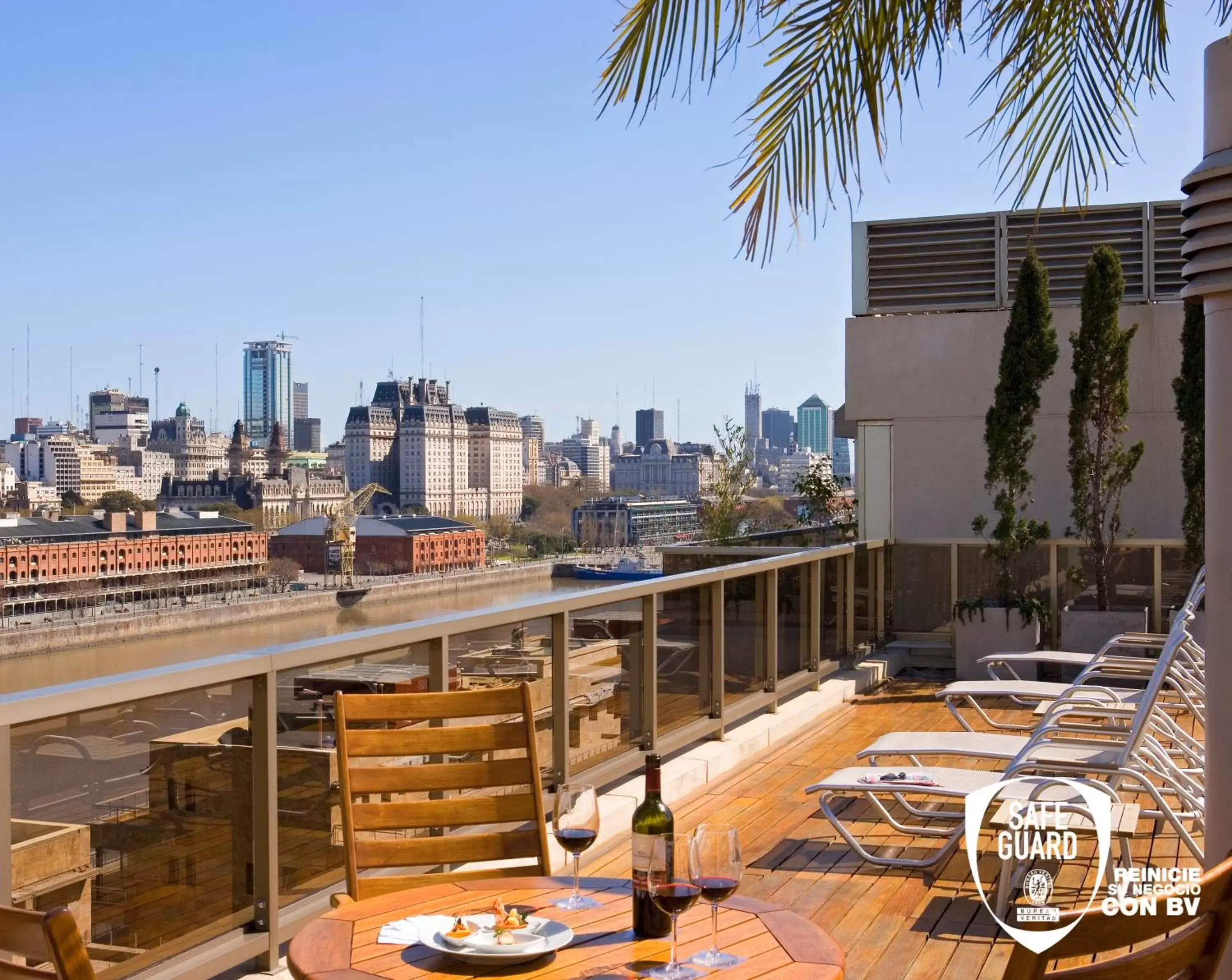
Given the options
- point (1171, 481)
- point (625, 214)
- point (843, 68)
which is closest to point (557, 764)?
point (843, 68)

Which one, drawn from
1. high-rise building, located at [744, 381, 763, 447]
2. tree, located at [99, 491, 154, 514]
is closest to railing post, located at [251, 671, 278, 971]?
tree, located at [99, 491, 154, 514]

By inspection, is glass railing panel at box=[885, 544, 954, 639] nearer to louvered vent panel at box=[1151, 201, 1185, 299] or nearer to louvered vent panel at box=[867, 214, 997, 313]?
louvered vent panel at box=[867, 214, 997, 313]

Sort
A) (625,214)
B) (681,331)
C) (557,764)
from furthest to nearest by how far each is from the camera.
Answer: (681,331)
(625,214)
(557,764)

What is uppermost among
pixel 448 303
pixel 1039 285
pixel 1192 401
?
pixel 448 303

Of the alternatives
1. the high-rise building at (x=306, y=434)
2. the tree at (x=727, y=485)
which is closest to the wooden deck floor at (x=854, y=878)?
the tree at (x=727, y=485)

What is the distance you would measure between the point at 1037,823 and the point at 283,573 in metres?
65.2

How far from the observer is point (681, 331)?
499ft

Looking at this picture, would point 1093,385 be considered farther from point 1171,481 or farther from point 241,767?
point 241,767

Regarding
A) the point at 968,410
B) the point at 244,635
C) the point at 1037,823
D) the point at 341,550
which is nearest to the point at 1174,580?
the point at 968,410

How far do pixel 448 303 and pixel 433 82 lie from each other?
377 ft

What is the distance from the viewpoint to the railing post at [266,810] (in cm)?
354

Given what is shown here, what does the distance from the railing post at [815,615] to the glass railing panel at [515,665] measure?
3734 millimetres

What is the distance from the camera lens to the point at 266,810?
3545 mm

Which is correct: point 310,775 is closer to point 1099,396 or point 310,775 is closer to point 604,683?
point 604,683
